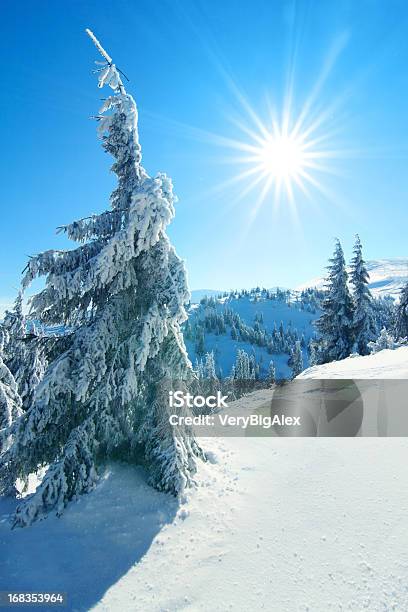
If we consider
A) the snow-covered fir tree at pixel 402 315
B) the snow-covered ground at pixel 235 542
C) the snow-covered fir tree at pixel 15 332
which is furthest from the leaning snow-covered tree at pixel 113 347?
the snow-covered fir tree at pixel 402 315

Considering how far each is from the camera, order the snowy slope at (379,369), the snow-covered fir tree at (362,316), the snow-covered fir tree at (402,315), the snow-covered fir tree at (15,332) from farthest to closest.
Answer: the snow-covered fir tree at (402,315), the snow-covered fir tree at (362,316), the snow-covered fir tree at (15,332), the snowy slope at (379,369)

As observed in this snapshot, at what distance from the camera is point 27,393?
21.8m

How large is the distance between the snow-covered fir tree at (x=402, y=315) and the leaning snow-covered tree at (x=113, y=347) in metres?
31.6

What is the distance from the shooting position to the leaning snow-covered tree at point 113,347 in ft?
28.0

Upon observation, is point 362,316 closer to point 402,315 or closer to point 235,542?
point 402,315

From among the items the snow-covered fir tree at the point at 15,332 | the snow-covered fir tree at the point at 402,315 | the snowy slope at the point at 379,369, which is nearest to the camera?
the snowy slope at the point at 379,369

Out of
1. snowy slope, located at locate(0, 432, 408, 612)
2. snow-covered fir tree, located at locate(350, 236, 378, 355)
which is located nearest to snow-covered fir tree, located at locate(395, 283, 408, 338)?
snow-covered fir tree, located at locate(350, 236, 378, 355)

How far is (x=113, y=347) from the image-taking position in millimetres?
9367

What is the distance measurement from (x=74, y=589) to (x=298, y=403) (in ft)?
33.5

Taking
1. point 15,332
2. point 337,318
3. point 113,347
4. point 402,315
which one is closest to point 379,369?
point 113,347

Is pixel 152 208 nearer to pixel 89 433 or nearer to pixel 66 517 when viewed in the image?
pixel 89 433

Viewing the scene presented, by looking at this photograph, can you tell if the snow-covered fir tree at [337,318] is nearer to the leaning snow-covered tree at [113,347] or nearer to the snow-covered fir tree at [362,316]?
the snow-covered fir tree at [362,316]

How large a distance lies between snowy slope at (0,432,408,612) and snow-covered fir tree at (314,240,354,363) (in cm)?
2190

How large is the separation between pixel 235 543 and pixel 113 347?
17.4 ft
